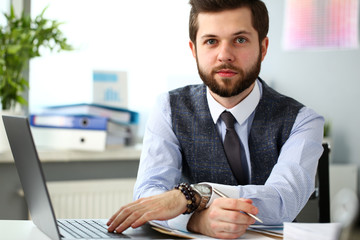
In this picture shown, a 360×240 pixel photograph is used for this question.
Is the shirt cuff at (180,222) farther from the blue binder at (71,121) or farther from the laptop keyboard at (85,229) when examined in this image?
the blue binder at (71,121)

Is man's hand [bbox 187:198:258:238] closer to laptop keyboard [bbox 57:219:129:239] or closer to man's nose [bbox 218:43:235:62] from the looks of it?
laptop keyboard [bbox 57:219:129:239]

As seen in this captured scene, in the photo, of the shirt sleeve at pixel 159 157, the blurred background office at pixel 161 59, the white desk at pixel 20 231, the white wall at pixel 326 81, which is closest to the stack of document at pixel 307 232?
the shirt sleeve at pixel 159 157

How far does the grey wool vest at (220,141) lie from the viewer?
1654 mm

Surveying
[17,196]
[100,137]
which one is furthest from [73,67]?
[17,196]

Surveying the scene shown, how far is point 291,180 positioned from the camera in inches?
56.9

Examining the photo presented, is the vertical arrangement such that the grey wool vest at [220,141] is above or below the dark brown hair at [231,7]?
→ below

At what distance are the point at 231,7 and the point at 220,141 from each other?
427 millimetres

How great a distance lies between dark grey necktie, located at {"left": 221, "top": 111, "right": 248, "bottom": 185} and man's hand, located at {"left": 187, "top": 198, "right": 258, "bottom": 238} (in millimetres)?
424

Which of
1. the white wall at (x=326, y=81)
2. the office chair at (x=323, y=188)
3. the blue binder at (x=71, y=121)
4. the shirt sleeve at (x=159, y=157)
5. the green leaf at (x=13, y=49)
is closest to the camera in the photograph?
the shirt sleeve at (x=159, y=157)

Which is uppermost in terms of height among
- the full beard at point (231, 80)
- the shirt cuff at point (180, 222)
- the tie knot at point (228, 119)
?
the full beard at point (231, 80)

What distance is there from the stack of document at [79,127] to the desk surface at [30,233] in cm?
129

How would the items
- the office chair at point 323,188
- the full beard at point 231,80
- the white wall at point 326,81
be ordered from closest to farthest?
the full beard at point 231,80 → the office chair at point 323,188 → the white wall at point 326,81

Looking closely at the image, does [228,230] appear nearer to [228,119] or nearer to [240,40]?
[228,119]

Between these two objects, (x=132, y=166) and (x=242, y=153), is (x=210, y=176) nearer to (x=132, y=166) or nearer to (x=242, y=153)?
(x=242, y=153)
